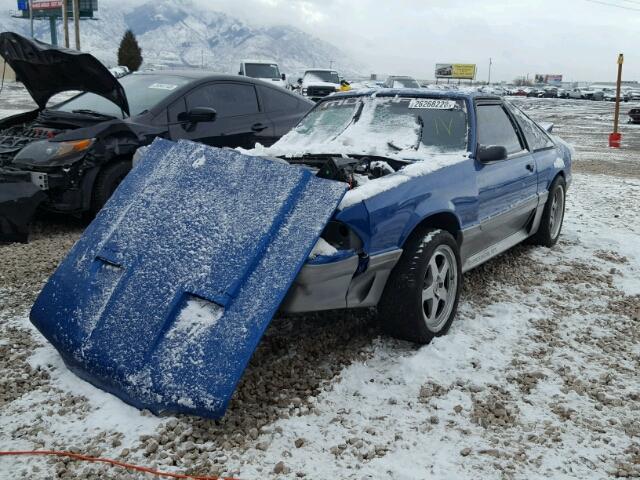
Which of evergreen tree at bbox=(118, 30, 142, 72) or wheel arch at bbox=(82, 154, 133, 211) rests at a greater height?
evergreen tree at bbox=(118, 30, 142, 72)

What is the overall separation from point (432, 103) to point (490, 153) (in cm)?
62

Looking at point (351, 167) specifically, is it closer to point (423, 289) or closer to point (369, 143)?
point (369, 143)

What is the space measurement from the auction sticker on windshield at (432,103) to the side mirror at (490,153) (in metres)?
0.46

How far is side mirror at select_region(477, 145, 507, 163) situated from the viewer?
156 inches

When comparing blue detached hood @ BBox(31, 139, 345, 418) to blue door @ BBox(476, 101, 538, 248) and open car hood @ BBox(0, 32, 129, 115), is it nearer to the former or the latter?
blue door @ BBox(476, 101, 538, 248)

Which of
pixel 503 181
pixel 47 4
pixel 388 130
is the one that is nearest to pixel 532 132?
pixel 503 181

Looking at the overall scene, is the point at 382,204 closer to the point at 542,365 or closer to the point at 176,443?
the point at 542,365

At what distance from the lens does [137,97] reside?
20.0 feet

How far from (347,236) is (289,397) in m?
0.84

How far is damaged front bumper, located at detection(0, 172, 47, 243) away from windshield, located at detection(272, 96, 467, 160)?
7.35 feet

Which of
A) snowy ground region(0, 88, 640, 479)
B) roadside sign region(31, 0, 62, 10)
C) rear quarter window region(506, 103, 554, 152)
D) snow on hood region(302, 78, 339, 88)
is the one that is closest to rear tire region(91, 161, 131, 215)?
snowy ground region(0, 88, 640, 479)

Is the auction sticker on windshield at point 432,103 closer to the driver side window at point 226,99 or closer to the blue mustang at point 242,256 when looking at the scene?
the blue mustang at point 242,256

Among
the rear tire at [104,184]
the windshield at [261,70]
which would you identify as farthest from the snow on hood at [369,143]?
the windshield at [261,70]

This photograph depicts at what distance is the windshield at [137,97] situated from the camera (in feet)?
19.5
